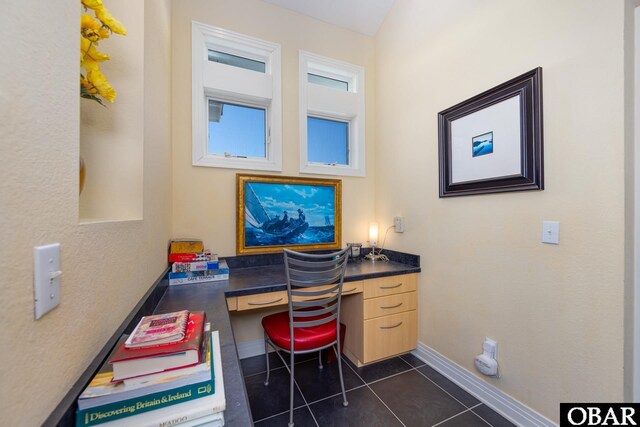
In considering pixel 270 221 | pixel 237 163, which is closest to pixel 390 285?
pixel 270 221

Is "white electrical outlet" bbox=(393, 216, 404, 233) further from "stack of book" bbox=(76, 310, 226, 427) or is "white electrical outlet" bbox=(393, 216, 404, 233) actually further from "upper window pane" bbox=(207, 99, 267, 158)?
"stack of book" bbox=(76, 310, 226, 427)

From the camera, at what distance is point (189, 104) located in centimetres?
198

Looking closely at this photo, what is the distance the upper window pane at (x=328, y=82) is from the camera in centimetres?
252

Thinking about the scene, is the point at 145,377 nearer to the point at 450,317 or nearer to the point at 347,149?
the point at 450,317

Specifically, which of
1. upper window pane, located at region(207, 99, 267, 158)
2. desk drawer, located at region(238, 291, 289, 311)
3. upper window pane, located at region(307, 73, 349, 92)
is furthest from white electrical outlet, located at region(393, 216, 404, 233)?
upper window pane, located at region(307, 73, 349, 92)

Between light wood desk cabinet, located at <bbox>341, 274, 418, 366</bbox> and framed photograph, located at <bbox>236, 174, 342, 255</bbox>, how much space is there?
0.67 m

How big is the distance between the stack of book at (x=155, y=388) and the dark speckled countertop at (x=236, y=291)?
2.9 inches

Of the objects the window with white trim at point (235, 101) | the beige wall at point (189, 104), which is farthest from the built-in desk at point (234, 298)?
the window with white trim at point (235, 101)

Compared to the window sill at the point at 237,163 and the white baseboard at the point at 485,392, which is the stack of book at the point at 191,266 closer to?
the window sill at the point at 237,163

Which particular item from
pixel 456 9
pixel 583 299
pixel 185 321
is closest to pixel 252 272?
pixel 185 321

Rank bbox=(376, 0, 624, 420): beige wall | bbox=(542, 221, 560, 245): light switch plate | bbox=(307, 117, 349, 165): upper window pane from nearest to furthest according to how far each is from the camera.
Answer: bbox=(376, 0, 624, 420): beige wall, bbox=(542, 221, 560, 245): light switch plate, bbox=(307, 117, 349, 165): upper window pane

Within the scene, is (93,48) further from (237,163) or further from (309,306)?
(309,306)

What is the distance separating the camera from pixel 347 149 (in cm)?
267

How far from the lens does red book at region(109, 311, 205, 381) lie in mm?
546
